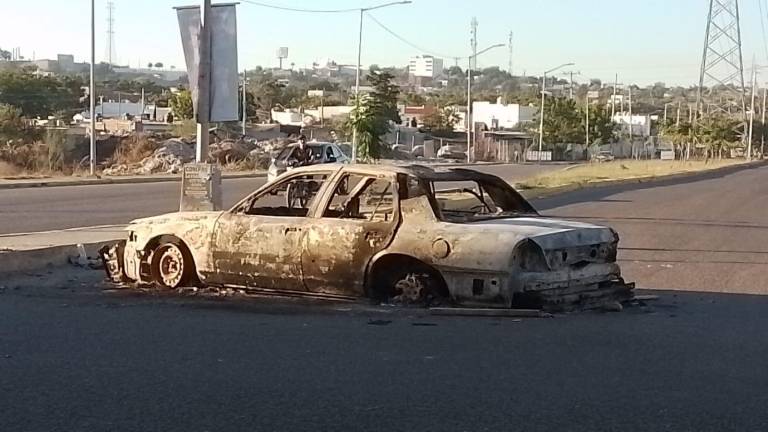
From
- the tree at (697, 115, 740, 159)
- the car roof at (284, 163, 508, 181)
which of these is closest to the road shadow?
the car roof at (284, 163, 508, 181)

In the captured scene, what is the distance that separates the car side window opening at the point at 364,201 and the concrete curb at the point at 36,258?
4.56 metres

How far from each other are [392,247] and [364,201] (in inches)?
39.9

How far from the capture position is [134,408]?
629cm

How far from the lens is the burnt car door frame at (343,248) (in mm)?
10523

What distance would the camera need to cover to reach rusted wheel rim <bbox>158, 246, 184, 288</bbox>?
11.7 meters

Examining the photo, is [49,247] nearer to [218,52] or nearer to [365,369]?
[218,52]

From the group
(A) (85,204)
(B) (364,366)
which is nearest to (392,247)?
(B) (364,366)

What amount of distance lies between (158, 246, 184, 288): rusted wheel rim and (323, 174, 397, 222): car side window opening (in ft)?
5.88

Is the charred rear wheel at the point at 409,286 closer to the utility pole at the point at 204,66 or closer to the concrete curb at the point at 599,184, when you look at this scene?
the utility pole at the point at 204,66

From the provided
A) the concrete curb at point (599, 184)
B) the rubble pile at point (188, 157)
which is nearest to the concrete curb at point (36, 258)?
the concrete curb at point (599, 184)

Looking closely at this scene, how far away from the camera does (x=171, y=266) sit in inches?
462

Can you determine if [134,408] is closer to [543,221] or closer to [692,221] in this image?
[543,221]

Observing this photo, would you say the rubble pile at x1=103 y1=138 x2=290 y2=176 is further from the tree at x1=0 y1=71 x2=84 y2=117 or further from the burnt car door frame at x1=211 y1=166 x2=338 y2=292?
the burnt car door frame at x1=211 y1=166 x2=338 y2=292

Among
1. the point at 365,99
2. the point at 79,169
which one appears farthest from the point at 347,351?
the point at 79,169
